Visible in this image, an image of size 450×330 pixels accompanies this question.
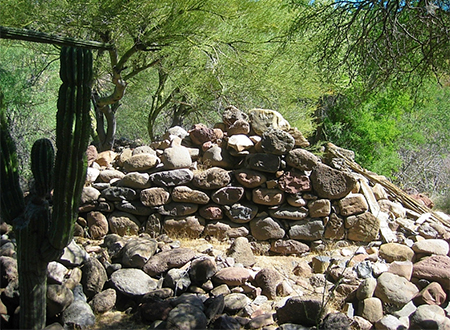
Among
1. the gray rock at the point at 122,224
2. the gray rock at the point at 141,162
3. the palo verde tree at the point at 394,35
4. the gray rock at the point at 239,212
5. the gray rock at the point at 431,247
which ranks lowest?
the gray rock at the point at 431,247

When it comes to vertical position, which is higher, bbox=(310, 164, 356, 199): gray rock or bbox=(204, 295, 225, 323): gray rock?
bbox=(310, 164, 356, 199): gray rock

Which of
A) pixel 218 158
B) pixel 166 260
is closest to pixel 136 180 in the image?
pixel 218 158

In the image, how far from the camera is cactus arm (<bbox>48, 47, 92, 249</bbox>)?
3078 mm

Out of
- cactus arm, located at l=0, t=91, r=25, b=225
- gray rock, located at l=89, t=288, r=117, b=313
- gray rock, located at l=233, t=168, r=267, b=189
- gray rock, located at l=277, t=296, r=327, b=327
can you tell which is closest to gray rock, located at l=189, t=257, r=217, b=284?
gray rock, located at l=89, t=288, r=117, b=313

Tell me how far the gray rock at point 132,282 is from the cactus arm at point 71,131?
1401 millimetres

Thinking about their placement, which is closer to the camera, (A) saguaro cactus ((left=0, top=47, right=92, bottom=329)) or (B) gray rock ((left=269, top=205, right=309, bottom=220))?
(A) saguaro cactus ((left=0, top=47, right=92, bottom=329))

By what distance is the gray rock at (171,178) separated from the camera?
5879 millimetres

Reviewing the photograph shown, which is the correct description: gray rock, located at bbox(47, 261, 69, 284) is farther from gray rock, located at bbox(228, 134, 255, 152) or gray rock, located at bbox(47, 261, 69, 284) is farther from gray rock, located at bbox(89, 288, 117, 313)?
gray rock, located at bbox(228, 134, 255, 152)

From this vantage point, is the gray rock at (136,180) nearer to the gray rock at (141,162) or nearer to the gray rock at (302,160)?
the gray rock at (141,162)

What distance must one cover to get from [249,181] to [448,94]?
8.59 metres

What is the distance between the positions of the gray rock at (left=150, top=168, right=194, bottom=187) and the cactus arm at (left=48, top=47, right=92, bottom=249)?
8.66ft

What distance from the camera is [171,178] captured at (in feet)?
19.3

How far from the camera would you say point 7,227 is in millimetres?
5312

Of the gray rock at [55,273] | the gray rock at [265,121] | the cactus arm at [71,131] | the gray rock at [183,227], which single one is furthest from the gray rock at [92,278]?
the gray rock at [265,121]
